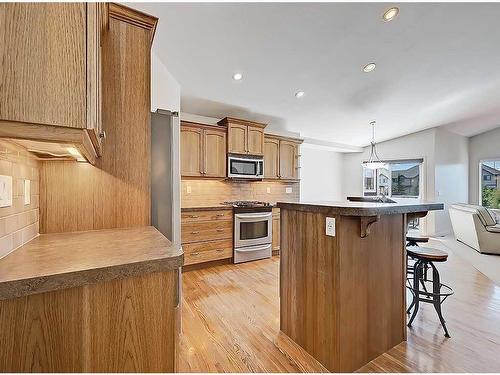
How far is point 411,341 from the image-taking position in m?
1.93

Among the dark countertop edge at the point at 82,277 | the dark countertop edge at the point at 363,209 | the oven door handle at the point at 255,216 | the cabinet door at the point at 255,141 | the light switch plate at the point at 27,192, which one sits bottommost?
the oven door handle at the point at 255,216

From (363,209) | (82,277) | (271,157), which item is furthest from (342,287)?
(271,157)

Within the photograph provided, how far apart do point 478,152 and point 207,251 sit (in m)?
8.42

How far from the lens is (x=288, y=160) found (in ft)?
16.3

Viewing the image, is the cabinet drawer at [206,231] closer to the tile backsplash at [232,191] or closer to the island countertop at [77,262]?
the tile backsplash at [232,191]

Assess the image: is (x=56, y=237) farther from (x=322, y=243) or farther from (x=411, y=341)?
(x=411, y=341)

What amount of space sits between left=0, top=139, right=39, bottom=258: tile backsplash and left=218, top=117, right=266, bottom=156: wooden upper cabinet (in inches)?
118

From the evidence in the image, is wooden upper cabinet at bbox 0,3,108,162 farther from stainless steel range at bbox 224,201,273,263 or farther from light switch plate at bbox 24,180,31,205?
stainless steel range at bbox 224,201,273,263

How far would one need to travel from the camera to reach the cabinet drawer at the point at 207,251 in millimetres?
3535

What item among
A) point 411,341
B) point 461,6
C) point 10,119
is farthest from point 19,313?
point 461,6

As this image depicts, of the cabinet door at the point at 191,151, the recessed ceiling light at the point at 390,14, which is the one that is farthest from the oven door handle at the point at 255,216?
the recessed ceiling light at the point at 390,14

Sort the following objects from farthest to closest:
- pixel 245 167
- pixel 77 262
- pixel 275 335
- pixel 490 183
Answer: pixel 490 183 → pixel 245 167 → pixel 275 335 → pixel 77 262

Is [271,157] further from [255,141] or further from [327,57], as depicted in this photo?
[327,57]

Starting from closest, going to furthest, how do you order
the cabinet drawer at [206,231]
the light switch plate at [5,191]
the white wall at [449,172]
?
the light switch plate at [5,191], the cabinet drawer at [206,231], the white wall at [449,172]
